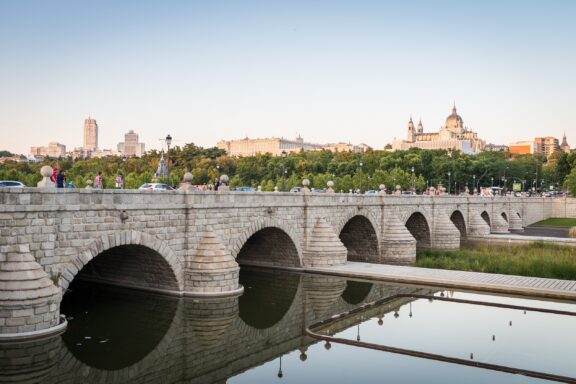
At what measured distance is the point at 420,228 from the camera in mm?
47812

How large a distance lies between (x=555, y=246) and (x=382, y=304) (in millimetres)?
29567

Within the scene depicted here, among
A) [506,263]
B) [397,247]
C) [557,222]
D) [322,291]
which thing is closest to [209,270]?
[322,291]

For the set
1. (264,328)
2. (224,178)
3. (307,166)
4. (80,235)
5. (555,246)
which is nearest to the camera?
(80,235)

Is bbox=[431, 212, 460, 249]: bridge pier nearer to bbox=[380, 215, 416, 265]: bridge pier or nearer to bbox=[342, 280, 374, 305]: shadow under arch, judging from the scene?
bbox=[380, 215, 416, 265]: bridge pier

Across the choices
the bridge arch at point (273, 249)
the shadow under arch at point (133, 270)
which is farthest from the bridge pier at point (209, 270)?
the bridge arch at point (273, 249)

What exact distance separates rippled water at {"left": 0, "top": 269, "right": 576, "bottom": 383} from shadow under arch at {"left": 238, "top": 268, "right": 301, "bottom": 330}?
3.9 inches

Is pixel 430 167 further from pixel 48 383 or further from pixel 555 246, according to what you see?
pixel 48 383

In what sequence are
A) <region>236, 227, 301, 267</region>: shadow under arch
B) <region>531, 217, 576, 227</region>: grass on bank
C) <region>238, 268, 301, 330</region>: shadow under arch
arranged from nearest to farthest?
<region>238, 268, 301, 330</region>: shadow under arch → <region>236, 227, 301, 267</region>: shadow under arch → <region>531, 217, 576, 227</region>: grass on bank

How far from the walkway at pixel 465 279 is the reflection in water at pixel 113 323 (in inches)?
435

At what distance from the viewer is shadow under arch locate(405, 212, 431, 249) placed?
155 feet

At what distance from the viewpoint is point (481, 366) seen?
15.6m

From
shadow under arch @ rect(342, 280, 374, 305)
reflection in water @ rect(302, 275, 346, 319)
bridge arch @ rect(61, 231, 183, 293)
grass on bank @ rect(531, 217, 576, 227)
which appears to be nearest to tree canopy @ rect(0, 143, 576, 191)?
grass on bank @ rect(531, 217, 576, 227)

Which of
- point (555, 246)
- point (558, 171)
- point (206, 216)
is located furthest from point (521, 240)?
point (558, 171)

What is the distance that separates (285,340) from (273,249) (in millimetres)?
13146
